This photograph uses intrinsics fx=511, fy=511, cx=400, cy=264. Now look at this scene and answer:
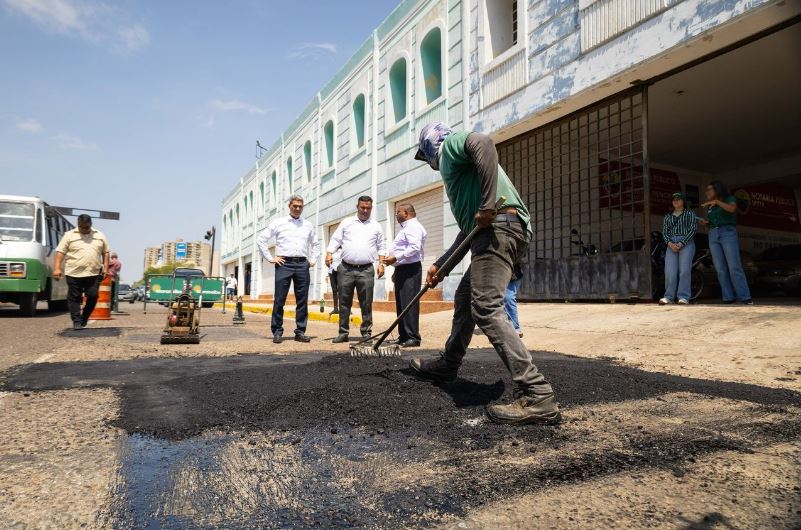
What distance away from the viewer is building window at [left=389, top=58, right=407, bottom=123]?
14250mm

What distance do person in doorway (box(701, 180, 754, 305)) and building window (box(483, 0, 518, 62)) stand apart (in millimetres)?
5268

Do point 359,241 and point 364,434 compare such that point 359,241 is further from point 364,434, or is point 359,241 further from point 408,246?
point 364,434

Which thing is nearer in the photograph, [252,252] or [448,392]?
[448,392]

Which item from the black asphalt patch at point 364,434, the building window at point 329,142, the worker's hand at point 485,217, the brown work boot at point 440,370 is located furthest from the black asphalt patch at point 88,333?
the building window at point 329,142

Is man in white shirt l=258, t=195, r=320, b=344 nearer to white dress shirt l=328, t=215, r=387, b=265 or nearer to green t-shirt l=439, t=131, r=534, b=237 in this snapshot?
white dress shirt l=328, t=215, r=387, b=265

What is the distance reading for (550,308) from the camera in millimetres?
8648

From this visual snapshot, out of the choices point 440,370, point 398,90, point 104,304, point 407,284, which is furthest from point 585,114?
point 104,304

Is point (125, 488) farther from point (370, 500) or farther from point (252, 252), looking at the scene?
point (252, 252)

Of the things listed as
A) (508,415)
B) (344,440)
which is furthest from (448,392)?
(344,440)

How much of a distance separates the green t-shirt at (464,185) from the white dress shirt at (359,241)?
3488 mm

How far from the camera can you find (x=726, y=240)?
7.00 meters

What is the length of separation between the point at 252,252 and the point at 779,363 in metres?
29.0

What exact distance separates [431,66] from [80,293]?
367 inches

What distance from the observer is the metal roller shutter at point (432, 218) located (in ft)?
39.9
